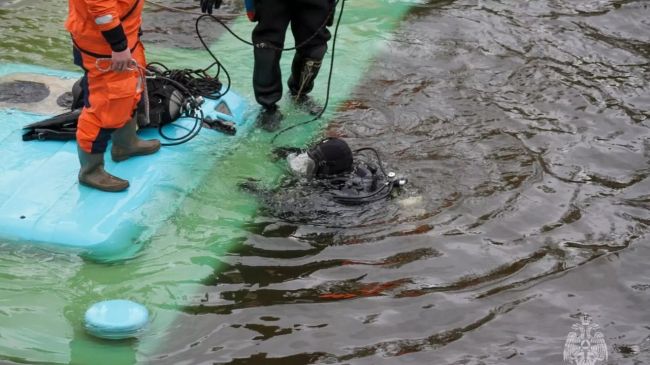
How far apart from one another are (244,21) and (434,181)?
329cm

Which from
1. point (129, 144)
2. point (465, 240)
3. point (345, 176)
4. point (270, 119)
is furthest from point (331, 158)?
point (129, 144)

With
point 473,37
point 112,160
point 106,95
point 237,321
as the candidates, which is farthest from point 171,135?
point 473,37

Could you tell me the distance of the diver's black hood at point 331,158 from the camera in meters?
4.73

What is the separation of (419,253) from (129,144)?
178cm

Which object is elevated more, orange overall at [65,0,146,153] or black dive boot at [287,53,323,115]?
orange overall at [65,0,146,153]

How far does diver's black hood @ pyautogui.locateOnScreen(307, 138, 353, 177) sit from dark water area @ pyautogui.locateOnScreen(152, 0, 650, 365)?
0.25 metres

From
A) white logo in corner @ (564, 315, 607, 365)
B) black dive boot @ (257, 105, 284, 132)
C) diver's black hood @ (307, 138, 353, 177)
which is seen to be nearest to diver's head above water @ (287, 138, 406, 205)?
diver's black hood @ (307, 138, 353, 177)

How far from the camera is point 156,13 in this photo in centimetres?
755

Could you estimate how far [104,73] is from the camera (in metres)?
4.18

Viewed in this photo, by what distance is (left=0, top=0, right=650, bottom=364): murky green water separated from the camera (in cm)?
379

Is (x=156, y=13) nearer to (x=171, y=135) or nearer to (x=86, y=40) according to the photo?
(x=171, y=135)

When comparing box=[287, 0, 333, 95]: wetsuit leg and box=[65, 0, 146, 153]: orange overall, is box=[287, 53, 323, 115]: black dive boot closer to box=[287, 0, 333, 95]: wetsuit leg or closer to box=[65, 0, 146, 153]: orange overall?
box=[287, 0, 333, 95]: wetsuit leg

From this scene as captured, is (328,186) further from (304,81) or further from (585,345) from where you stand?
(585,345)

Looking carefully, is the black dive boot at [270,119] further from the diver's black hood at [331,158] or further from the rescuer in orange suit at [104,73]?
the rescuer in orange suit at [104,73]
